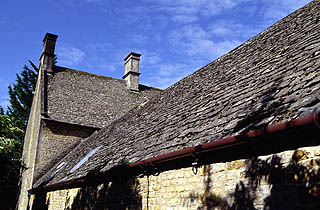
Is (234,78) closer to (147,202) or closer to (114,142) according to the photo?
(147,202)

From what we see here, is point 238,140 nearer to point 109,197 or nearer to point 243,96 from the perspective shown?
point 243,96

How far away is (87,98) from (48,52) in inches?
155

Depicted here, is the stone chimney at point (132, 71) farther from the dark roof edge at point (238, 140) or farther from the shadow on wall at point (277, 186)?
the shadow on wall at point (277, 186)

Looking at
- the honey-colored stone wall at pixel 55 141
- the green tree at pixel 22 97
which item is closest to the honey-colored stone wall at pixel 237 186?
the honey-colored stone wall at pixel 55 141

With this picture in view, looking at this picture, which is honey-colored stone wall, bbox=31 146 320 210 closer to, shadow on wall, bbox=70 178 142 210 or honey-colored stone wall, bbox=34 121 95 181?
shadow on wall, bbox=70 178 142 210

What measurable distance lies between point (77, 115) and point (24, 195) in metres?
4.68

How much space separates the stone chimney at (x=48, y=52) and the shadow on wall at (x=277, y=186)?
16.4 meters

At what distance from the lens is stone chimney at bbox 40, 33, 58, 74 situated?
1867cm

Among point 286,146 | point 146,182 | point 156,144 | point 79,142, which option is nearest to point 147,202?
point 146,182

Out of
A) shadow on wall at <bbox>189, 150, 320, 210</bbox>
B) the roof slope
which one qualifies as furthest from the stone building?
the roof slope

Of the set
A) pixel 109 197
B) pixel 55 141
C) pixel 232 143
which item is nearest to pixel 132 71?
pixel 55 141

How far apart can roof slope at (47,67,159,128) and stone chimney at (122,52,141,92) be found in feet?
1.51

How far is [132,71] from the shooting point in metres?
21.9

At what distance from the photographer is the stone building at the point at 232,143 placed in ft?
12.1
